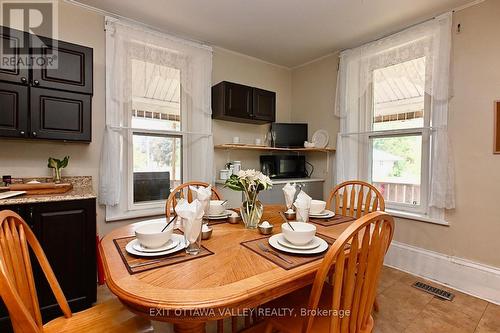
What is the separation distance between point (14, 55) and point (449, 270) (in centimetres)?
401

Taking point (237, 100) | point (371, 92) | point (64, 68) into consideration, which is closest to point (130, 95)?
point (64, 68)

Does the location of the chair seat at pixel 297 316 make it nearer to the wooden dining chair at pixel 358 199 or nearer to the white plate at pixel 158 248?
the white plate at pixel 158 248

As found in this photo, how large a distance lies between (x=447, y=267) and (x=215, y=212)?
2.27 meters

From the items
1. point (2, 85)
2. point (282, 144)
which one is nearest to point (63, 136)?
point (2, 85)

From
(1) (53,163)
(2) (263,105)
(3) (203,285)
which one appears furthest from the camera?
(2) (263,105)

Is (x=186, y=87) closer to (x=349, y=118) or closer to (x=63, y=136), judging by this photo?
(x=63, y=136)

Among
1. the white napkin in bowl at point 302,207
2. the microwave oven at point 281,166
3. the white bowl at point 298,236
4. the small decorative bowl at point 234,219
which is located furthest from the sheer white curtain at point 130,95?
the white bowl at point 298,236

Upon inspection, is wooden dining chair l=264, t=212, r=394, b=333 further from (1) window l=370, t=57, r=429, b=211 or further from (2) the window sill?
(1) window l=370, t=57, r=429, b=211

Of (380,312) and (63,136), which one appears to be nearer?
(380,312)

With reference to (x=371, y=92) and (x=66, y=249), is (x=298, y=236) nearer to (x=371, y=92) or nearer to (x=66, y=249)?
(x=66, y=249)

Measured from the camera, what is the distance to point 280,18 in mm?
2459

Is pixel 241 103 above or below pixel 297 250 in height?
above

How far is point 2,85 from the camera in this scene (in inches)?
69.5

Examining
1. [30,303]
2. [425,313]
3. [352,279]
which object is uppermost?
[352,279]
